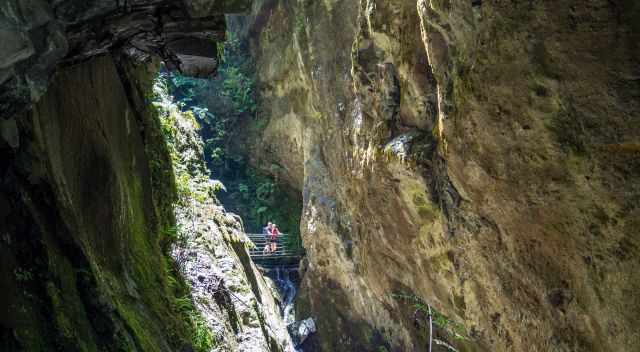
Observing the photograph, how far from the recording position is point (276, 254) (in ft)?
51.5

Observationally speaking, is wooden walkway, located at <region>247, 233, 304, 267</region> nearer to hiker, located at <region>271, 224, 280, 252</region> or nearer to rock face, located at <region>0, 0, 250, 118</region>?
hiker, located at <region>271, 224, 280, 252</region>

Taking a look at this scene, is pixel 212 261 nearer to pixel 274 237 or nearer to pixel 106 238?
pixel 106 238

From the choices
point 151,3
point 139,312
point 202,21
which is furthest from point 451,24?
point 139,312

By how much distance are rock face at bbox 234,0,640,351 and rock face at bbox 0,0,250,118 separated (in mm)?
2848

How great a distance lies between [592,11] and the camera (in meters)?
4.16

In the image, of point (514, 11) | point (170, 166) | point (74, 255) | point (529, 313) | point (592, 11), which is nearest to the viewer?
point (74, 255)

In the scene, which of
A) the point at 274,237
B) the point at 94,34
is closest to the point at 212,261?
the point at 94,34

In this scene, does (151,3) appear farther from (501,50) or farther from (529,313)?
(529,313)

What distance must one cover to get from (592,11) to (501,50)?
39.4 inches

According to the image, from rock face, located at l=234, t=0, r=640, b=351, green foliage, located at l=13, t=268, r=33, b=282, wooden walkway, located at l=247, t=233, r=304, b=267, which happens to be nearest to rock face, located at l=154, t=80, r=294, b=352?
rock face, located at l=234, t=0, r=640, b=351

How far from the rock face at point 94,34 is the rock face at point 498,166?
9.34ft

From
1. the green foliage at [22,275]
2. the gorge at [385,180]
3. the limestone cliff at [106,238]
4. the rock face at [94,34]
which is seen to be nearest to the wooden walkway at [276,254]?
the gorge at [385,180]

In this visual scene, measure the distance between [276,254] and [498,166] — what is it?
432 inches

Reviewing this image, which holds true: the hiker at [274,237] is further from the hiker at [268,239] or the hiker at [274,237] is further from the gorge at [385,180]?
the gorge at [385,180]
